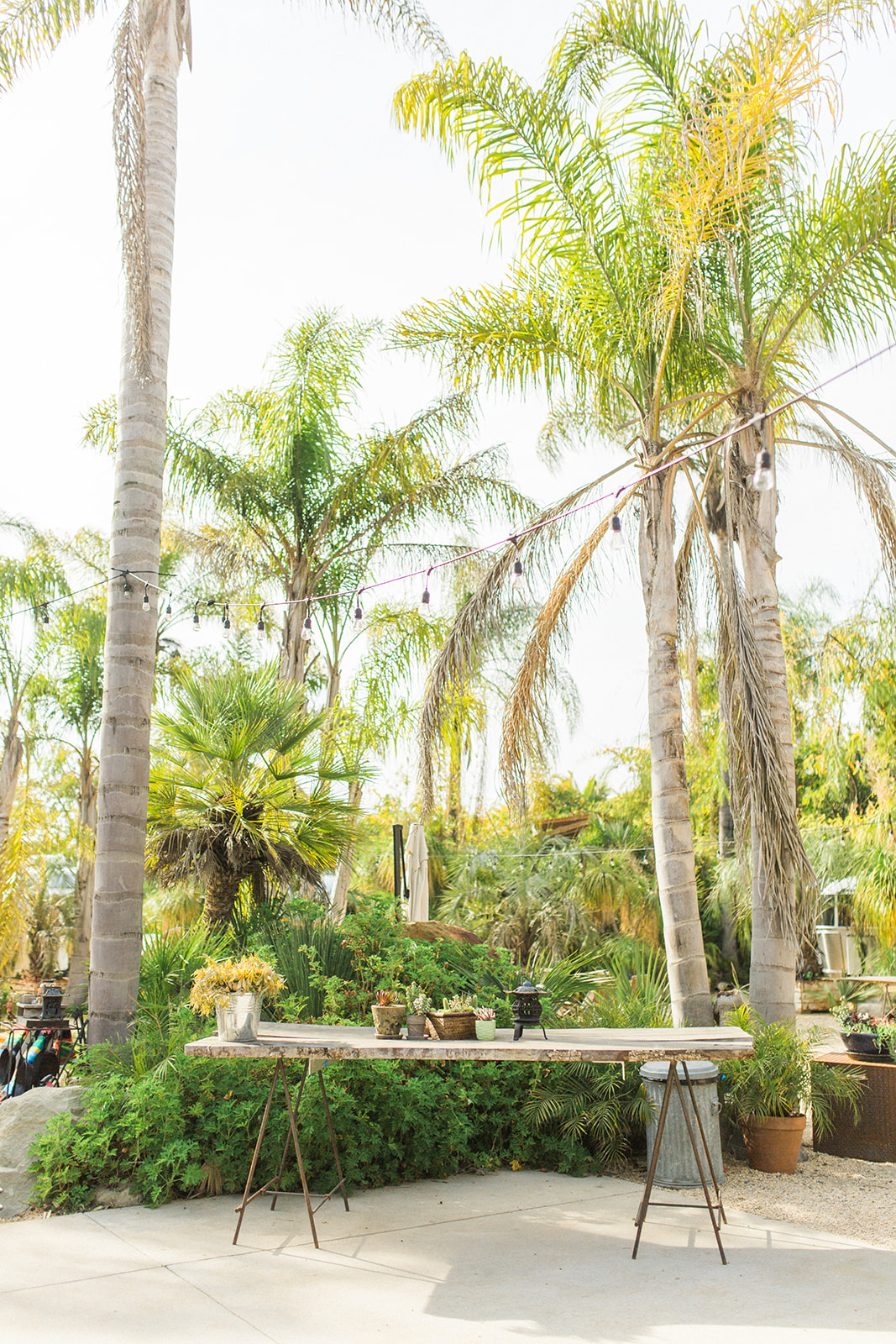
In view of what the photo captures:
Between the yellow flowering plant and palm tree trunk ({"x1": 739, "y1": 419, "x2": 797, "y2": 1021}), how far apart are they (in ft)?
11.1

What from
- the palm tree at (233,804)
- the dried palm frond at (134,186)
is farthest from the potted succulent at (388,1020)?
the dried palm frond at (134,186)

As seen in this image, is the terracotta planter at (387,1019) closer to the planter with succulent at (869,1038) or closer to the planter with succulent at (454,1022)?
the planter with succulent at (454,1022)

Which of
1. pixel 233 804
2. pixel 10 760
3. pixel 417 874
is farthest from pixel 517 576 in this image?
pixel 10 760

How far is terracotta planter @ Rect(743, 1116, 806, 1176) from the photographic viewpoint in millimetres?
6156

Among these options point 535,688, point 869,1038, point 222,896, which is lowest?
point 869,1038

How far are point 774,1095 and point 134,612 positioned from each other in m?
5.16

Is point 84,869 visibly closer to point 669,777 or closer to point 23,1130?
point 23,1130

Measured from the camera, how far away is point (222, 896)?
7.97 m

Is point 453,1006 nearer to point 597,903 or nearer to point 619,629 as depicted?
point 597,903

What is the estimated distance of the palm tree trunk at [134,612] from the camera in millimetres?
6391

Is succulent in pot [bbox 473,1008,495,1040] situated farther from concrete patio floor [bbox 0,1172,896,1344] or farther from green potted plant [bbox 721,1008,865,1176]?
green potted plant [bbox 721,1008,865,1176]

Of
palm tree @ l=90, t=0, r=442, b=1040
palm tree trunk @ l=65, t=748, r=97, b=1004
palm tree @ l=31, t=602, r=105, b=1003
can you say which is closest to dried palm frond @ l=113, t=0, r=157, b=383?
palm tree @ l=90, t=0, r=442, b=1040

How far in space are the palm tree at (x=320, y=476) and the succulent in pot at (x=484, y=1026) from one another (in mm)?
7610

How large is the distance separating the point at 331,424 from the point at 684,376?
5362mm
